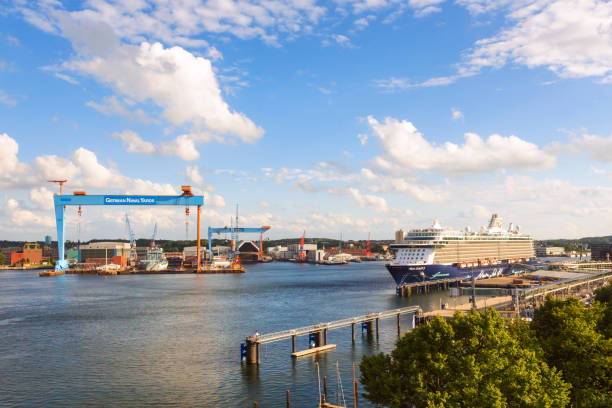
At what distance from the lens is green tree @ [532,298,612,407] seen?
17734 mm

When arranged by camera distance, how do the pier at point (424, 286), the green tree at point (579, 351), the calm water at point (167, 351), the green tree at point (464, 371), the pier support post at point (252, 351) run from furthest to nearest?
the pier at point (424, 286) < the pier support post at point (252, 351) < the calm water at point (167, 351) < the green tree at point (579, 351) < the green tree at point (464, 371)

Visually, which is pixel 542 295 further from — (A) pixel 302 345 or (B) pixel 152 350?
(B) pixel 152 350

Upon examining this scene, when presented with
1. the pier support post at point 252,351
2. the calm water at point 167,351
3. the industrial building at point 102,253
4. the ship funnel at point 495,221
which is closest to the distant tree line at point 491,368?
the calm water at point 167,351

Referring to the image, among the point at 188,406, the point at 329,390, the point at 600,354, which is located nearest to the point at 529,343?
the point at 600,354

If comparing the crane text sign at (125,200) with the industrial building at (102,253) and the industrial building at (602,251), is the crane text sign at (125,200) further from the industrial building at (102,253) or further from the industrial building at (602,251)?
the industrial building at (602,251)

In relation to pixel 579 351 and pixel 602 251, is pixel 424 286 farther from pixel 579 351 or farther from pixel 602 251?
pixel 602 251

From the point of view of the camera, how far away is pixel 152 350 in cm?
3859

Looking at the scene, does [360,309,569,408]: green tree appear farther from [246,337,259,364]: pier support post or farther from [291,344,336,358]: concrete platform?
[291,344,336,358]: concrete platform

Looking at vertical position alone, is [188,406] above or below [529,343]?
below

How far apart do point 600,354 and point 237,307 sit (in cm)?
5190

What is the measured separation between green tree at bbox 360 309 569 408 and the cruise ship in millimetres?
61609

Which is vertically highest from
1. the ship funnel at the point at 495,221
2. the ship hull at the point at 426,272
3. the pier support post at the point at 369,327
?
the ship funnel at the point at 495,221

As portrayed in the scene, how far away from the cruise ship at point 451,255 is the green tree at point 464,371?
6161cm

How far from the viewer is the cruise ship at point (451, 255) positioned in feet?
264
